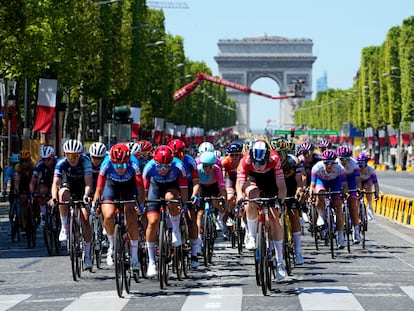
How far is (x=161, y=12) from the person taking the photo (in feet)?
267

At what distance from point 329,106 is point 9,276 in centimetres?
15651

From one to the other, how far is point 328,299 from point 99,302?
2452 mm

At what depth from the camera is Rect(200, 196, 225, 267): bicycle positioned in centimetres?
1741

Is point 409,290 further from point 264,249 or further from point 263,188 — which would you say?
point 263,188

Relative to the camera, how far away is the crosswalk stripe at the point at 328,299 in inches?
480

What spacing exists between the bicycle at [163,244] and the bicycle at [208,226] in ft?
6.61

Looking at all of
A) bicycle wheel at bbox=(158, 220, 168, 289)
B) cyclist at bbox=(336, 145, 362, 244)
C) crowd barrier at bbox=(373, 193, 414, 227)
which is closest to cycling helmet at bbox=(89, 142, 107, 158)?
bicycle wheel at bbox=(158, 220, 168, 289)

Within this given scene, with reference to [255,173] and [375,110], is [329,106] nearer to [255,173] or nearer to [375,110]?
[375,110]

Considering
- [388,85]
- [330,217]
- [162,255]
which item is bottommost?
[162,255]

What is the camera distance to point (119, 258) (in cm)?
1357

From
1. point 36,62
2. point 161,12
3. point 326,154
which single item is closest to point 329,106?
point 161,12

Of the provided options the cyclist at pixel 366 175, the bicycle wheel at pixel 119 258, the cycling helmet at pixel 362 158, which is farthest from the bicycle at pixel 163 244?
the cyclist at pixel 366 175

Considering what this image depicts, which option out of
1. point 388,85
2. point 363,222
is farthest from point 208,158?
point 388,85

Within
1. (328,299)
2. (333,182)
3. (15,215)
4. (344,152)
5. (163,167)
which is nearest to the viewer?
(328,299)
